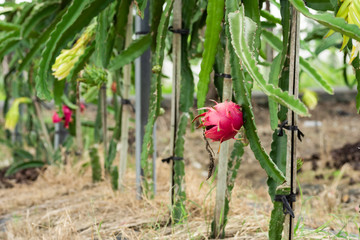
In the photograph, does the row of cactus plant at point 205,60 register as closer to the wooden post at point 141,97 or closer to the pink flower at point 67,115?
the wooden post at point 141,97

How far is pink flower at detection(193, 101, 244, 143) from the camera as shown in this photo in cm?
72

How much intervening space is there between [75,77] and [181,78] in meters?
0.38

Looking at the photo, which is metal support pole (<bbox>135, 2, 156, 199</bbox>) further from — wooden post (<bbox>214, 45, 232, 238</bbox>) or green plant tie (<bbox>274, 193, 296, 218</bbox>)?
green plant tie (<bbox>274, 193, 296, 218</bbox>)

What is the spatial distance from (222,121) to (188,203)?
0.56 meters

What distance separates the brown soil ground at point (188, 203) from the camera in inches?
41.3

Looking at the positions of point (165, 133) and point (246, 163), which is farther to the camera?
point (165, 133)

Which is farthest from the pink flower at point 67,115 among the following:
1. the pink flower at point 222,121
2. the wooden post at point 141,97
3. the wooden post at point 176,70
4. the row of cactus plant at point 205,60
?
the pink flower at point 222,121

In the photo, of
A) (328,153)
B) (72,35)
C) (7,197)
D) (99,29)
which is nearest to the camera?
(72,35)

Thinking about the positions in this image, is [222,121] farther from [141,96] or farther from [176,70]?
[141,96]

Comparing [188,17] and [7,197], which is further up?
[188,17]

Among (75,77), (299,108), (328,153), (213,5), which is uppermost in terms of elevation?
(213,5)

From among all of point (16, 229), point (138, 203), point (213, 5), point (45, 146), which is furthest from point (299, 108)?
point (45, 146)

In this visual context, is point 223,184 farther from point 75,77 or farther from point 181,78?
point 75,77

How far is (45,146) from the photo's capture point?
2.06 metres
